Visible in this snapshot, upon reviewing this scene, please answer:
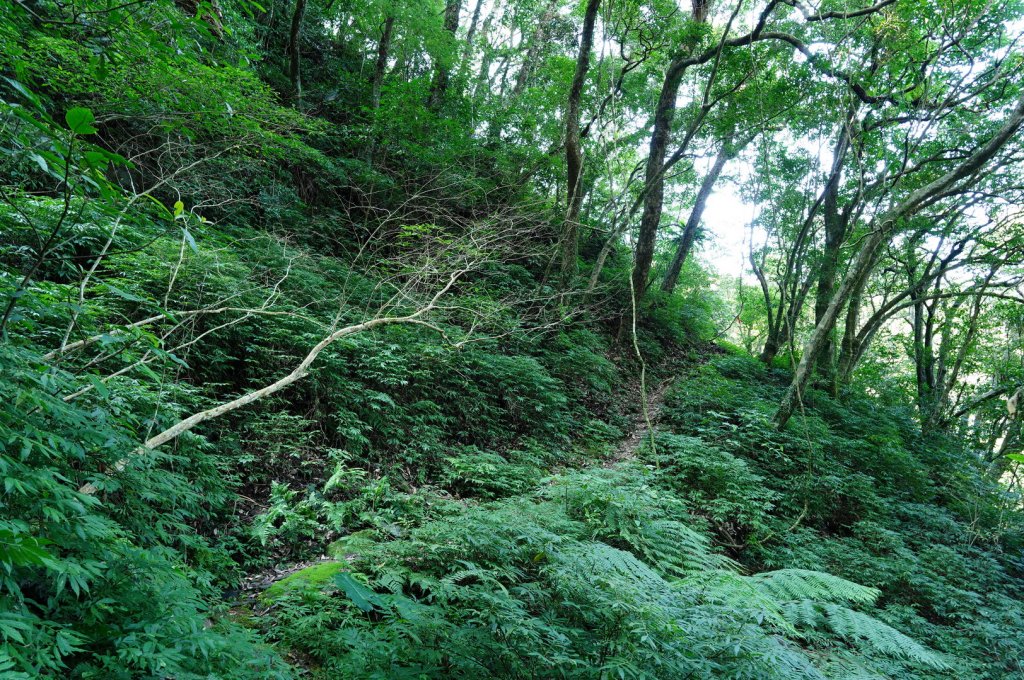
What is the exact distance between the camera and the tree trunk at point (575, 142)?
9117mm

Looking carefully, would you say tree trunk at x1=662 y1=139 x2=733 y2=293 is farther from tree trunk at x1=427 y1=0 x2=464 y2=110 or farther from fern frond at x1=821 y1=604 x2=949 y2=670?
fern frond at x1=821 y1=604 x2=949 y2=670

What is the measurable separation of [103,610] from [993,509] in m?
13.2

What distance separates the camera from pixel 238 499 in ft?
14.1

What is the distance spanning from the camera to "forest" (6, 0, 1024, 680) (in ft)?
7.91

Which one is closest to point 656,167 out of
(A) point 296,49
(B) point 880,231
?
(B) point 880,231

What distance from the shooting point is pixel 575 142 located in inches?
381

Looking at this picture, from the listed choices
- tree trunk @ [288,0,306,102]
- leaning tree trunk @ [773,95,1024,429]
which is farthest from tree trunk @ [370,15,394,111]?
leaning tree trunk @ [773,95,1024,429]

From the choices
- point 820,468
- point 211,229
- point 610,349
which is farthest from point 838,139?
point 211,229

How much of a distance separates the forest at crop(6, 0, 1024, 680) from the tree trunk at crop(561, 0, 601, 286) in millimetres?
69

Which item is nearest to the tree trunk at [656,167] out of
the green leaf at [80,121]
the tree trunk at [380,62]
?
the tree trunk at [380,62]

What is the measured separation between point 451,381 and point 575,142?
5.81 m

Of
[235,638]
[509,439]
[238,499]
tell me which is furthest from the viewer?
[509,439]

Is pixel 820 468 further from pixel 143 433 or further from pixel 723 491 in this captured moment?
pixel 143 433

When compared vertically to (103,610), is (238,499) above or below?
below
